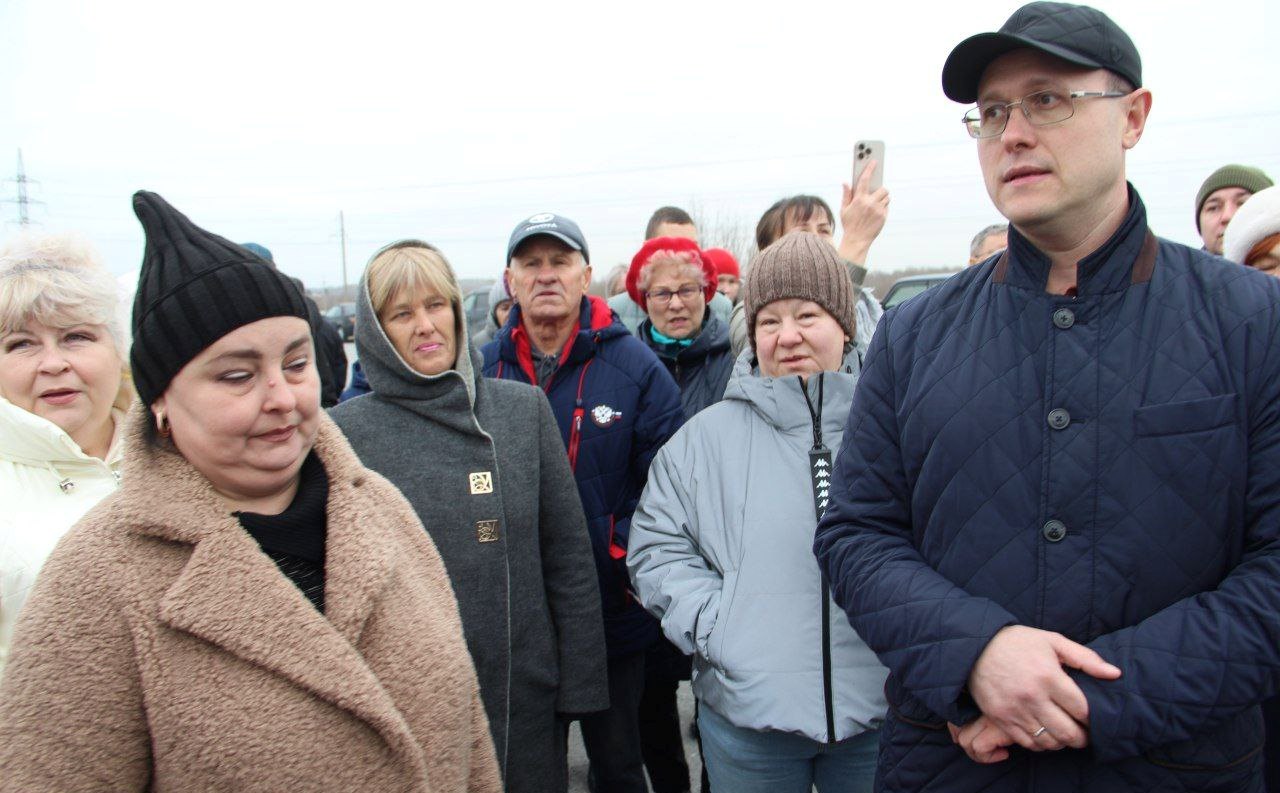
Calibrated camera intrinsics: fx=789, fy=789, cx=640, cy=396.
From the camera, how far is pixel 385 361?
94.2 inches

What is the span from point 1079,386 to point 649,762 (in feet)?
8.39

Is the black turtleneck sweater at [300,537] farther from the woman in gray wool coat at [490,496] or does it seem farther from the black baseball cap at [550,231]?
the black baseball cap at [550,231]

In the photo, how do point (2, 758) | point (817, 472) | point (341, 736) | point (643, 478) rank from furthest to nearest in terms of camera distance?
1. point (643, 478)
2. point (817, 472)
3. point (341, 736)
4. point (2, 758)

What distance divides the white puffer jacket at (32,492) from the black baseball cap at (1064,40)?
1.99 metres

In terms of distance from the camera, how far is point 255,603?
135 cm

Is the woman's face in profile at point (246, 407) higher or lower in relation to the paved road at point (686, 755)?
higher

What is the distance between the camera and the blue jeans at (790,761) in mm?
2117

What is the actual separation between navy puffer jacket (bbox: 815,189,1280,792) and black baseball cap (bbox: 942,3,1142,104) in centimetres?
29

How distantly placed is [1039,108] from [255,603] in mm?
1699

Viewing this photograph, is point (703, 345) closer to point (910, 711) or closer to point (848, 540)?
point (848, 540)

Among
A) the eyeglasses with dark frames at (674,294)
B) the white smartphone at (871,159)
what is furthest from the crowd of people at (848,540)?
the eyeglasses with dark frames at (674,294)

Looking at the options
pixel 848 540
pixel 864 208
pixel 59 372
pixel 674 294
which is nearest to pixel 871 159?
pixel 864 208

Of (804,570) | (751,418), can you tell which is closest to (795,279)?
(751,418)

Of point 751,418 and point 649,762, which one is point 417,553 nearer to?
point 751,418
